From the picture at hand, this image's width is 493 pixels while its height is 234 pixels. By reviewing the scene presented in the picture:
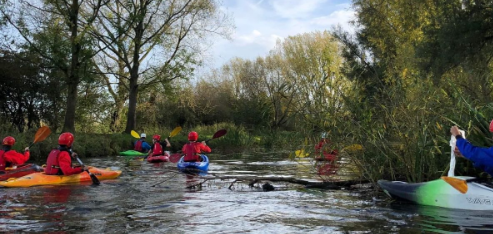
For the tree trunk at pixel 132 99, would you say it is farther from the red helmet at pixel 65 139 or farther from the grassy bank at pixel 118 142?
the red helmet at pixel 65 139

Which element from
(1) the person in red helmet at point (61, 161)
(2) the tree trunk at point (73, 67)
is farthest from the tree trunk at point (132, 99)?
(1) the person in red helmet at point (61, 161)

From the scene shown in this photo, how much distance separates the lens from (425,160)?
24.5 ft

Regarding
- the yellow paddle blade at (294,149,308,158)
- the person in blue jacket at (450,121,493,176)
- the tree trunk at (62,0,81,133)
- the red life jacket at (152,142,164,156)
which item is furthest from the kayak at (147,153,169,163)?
the person in blue jacket at (450,121,493,176)

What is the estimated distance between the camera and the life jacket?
12.9 metres

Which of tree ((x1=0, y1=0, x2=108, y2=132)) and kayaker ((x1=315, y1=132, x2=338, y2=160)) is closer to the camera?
kayaker ((x1=315, y1=132, x2=338, y2=160))

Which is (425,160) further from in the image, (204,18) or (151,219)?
(204,18)

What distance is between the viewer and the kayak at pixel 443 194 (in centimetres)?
623

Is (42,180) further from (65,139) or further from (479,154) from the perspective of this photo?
(479,154)

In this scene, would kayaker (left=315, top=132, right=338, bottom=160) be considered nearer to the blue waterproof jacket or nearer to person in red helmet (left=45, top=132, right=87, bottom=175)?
the blue waterproof jacket

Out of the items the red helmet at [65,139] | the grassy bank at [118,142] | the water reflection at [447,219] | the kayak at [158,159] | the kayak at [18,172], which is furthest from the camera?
the kayak at [158,159]

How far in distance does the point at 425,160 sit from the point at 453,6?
8130 millimetres

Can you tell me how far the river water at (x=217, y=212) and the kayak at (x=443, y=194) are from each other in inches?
4.3

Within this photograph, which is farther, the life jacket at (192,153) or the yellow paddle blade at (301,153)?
the life jacket at (192,153)

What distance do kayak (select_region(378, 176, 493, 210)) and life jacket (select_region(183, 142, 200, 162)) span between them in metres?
6.55
